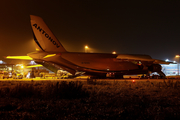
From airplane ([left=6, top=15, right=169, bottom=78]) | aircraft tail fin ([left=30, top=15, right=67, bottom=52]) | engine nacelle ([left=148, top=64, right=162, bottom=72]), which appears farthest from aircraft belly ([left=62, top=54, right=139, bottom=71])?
engine nacelle ([left=148, top=64, right=162, bottom=72])

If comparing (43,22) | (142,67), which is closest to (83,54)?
(43,22)

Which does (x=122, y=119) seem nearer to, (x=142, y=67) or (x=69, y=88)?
(x=69, y=88)

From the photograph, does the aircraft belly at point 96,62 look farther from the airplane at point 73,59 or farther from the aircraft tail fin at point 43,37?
the aircraft tail fin at point 43,37

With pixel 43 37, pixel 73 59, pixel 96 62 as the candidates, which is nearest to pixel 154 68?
pixel 96 62

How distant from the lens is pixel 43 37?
786 inches

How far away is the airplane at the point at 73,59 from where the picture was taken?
64.7ft

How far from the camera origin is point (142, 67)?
80.9ft

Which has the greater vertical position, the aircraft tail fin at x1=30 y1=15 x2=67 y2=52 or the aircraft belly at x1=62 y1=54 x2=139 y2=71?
the aircraft tail fin at x1=30 y1=15 x2=67 y2=52

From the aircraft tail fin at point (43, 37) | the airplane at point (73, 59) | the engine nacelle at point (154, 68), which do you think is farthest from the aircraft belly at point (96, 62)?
the engine nacelle at point (154, 68)

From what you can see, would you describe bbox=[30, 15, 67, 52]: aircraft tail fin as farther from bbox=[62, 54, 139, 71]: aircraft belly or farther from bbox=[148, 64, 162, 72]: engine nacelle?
bbox=[148, 64, 162, 72]: engine nacelle

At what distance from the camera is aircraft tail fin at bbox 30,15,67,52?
770 inches

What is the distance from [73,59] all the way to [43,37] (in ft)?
14.3

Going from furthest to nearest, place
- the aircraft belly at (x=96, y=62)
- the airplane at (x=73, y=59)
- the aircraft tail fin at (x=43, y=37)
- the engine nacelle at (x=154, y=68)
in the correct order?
the engine nacelle at (x=154, y=68) < the aircraft belly at (x=96, y=62) < the airplane at (x=73, y=59) < the aircraft tail fin at (x=43, y=37)

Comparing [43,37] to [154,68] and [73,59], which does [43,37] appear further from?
[154,68]
